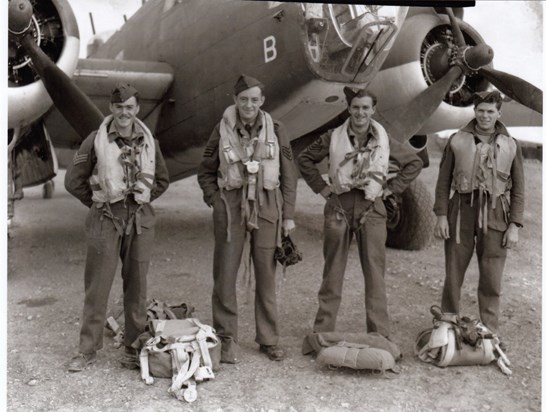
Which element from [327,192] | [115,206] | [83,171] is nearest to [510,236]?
[327,192]

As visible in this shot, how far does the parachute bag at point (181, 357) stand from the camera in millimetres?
3575

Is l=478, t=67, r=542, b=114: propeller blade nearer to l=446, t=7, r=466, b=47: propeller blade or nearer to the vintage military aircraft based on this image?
the vintage military aircraft

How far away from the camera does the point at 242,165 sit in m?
4.00

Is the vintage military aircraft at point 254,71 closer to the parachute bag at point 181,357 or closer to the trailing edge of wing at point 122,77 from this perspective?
the trailing edge of wing at point 122,77

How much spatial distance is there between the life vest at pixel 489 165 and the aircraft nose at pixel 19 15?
3345 millimetres

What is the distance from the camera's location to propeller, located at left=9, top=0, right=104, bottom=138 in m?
4.88

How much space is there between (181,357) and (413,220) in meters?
4.49

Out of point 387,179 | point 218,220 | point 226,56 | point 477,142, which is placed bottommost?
point 218,220

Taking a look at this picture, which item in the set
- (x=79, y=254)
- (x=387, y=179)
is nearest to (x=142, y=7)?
(x=79, y=254)

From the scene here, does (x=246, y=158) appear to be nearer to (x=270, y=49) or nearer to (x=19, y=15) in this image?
(x=270, y=49)

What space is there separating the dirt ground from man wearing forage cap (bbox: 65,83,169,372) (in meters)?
0.37
